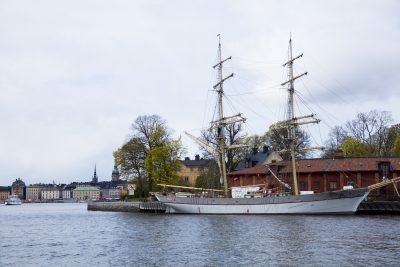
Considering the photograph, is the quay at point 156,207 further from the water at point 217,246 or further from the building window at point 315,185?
the water at point 217,246

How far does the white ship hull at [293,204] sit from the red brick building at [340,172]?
263 inches

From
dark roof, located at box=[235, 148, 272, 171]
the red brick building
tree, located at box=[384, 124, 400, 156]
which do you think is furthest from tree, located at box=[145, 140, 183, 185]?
tree, located at box=[384, 124, 400, 156]

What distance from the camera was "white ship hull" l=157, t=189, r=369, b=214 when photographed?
2192 inches

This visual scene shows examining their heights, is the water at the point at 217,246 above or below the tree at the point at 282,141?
below

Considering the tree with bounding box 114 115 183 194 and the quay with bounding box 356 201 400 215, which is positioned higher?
the tree with bounding box 114 115 183 194

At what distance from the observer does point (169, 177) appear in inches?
3194

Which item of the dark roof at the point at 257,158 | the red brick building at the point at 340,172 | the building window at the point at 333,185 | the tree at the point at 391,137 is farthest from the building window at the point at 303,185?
the tree at the point at 391,137

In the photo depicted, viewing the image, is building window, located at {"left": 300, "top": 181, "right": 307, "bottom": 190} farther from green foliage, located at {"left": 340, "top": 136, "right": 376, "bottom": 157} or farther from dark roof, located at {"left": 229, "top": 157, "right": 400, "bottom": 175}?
green foliage, located at {"left": 340, "top": 136, "right": 376, "bottom": 157}

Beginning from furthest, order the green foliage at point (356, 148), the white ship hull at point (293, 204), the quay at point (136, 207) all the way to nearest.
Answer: the green foliage at point (356, 148) < the quay at point (136, 207) < the white ship hull at point (293, 204)

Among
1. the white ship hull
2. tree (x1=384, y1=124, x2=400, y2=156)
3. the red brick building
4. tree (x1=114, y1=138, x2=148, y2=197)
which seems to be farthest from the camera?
tree (x1=384, y1=124, x2=400, y2=156)

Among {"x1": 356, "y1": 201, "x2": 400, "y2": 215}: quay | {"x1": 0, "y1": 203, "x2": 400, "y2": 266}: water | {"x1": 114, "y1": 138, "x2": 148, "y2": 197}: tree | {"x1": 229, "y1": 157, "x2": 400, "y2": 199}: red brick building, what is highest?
{"x1": 114, "y1": 138, "x2": 148, "y2": 197}: tree

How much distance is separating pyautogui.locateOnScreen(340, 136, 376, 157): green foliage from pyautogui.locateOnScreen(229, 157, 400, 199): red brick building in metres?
19.3

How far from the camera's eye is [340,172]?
6619 cm

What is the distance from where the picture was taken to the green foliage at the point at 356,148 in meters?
86.6
